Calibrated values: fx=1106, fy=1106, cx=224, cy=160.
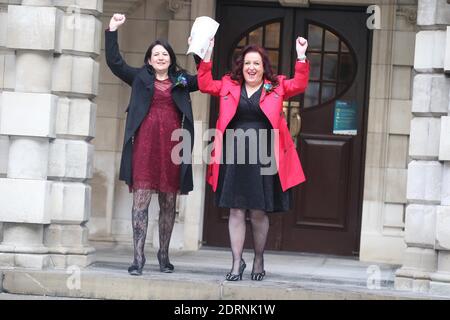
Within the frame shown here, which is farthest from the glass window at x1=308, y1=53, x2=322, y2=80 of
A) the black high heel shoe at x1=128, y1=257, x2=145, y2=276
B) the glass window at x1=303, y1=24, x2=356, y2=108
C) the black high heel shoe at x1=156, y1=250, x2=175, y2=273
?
the black high heel shoe at x1=128, y1=257, x2=145, y2=276

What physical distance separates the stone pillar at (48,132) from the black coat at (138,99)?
0.41m

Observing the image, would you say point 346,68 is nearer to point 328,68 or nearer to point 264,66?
point 328,68

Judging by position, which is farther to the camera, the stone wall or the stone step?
the stone wall

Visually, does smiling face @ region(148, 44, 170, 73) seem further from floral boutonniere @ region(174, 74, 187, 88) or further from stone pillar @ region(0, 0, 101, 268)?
stone pillar @ region(0, 0, 101, 268)

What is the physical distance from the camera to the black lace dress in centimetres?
966

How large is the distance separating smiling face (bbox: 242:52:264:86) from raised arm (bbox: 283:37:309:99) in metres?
0.25

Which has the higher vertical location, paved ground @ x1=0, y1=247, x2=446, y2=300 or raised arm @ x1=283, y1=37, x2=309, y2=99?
raised arm @ x1=283, y1=37, x2=309, y2=99

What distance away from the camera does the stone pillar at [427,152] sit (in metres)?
9.53

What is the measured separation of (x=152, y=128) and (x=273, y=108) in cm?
110

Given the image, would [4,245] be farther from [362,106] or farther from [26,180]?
[362,106]

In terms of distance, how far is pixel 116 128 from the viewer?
1282 centimetres

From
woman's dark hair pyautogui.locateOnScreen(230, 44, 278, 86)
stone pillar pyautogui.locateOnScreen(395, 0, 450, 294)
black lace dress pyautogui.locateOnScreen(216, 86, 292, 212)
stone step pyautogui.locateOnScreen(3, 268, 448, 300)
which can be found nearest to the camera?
A: stone step pyautogui.locateOnScreen(3, 268, 448, 300)

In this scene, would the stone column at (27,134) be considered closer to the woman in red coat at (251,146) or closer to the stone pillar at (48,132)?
the stone pillar at (48,132)

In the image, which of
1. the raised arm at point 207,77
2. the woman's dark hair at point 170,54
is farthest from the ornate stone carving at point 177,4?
the raised arm at point 207,77
